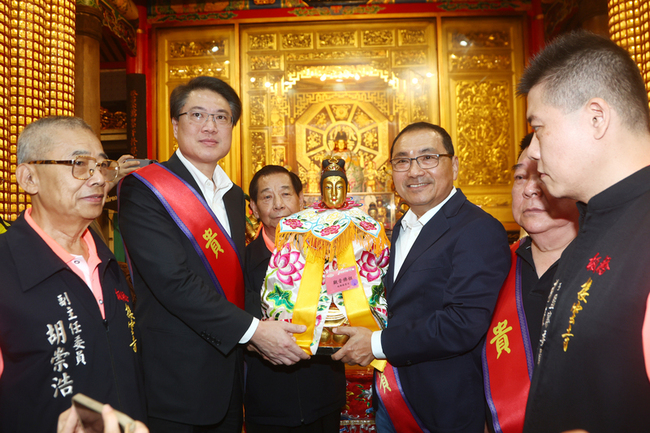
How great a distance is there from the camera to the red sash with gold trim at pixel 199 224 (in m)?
1.97

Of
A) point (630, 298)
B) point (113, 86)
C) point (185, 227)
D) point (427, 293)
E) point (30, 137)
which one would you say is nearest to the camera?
→ point (630, 298)

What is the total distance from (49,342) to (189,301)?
1.90ft

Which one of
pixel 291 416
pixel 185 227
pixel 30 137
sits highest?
pixel 30 137

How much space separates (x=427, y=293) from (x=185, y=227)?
102 cm

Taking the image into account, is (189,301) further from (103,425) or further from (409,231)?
(103,425)

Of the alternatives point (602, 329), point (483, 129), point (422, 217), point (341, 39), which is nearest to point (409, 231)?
point (422, 217)

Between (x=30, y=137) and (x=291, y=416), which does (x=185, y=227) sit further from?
(x=291, y=416)

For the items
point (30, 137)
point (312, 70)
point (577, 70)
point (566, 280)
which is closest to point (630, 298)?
point (566, 280)

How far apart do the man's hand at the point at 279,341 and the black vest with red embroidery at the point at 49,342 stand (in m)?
0.51

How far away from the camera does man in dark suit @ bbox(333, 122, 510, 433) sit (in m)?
1.72

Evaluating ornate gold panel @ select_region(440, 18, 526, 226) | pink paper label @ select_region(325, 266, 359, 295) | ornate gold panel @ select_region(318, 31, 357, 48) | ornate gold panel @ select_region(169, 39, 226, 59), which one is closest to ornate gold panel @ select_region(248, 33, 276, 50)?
ornate gold panel @ select_region(169, 39, 226, 59)

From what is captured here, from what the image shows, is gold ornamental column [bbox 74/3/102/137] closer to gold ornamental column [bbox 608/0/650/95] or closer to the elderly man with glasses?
the elderly man with glasses

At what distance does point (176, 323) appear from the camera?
1.90m

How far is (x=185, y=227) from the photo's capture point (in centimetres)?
197
